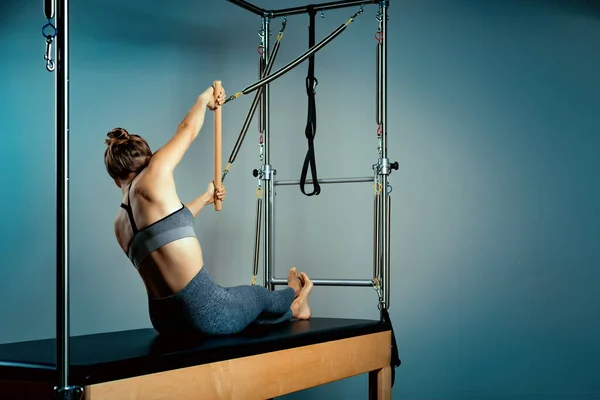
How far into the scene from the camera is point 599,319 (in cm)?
464

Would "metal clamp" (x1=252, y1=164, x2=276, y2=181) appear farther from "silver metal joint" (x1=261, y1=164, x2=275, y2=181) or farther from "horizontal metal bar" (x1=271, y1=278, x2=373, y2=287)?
"horizontal metal bar" (x1=271, y1=278, x2=373, y2=287)

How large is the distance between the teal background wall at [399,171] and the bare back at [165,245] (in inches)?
84.6

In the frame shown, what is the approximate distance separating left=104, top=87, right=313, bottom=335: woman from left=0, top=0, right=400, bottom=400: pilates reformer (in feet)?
0.35

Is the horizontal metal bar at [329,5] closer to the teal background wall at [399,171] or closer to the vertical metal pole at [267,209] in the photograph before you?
the vertical metal pole at [267,209]

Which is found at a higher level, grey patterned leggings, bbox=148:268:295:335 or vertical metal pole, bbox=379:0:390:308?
vertical metal pole, bbox=379:0:390:308

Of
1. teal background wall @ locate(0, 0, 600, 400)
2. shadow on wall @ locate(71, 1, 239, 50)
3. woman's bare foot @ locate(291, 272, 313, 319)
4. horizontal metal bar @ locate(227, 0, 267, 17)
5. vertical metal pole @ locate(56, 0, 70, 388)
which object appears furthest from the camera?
shadow on wall @ locate(71, 1, 239, 50)

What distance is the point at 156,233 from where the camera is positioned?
286 centimetres

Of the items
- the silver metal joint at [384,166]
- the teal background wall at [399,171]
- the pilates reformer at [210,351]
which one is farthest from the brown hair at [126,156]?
the teal background wall at [399,171]

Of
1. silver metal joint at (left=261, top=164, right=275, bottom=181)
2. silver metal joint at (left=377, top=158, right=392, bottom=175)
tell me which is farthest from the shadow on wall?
silver metal joint at (left=377, top=158, right=392, bottom=175)

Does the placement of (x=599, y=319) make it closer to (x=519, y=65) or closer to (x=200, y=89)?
(x=519, y=65)

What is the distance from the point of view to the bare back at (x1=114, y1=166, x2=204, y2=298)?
2.86 metres

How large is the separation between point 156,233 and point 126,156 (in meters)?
0.32

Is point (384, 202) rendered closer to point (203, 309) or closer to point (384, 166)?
point (384, 166)

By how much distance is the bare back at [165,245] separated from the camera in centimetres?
286
